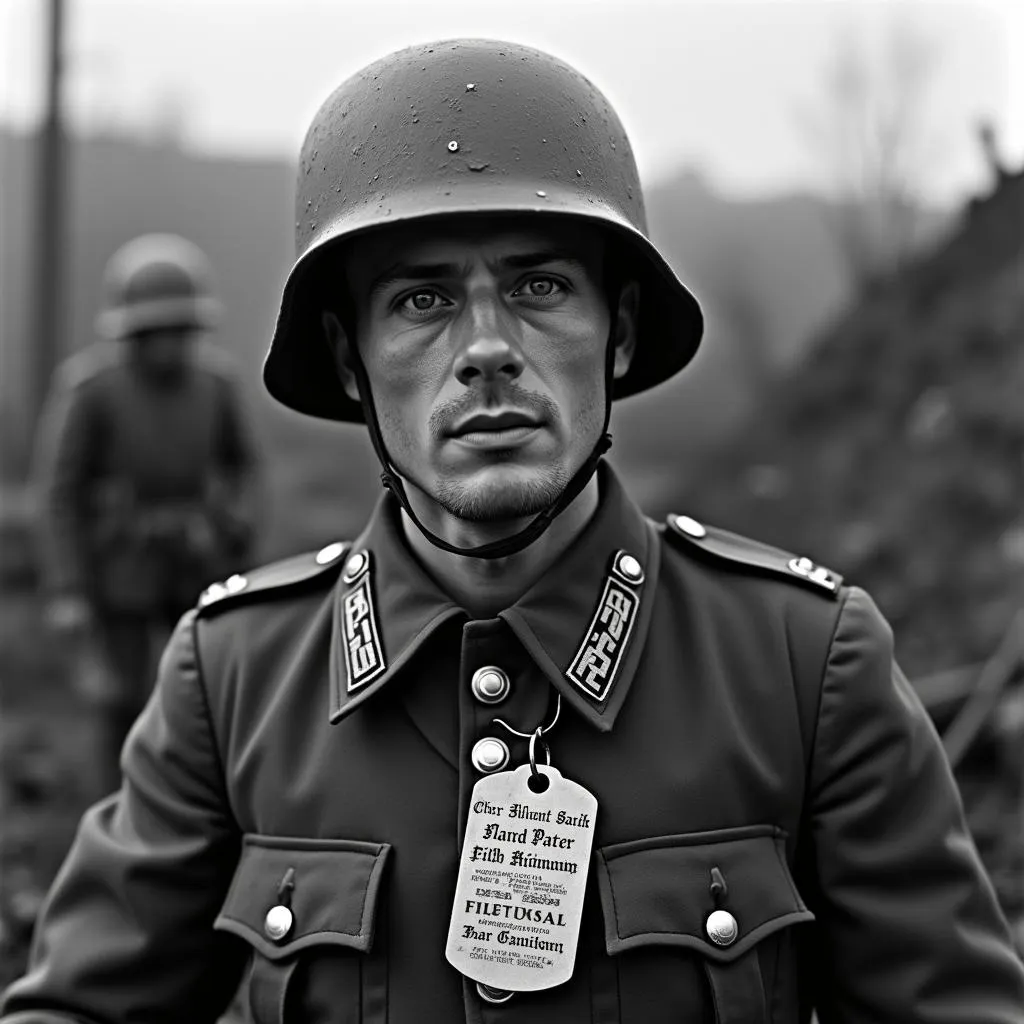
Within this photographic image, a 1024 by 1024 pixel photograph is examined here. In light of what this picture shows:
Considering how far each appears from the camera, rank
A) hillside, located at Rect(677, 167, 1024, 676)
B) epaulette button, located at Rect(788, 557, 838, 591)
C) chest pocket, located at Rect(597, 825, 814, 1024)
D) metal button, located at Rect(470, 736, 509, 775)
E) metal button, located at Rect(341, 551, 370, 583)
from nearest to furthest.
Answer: chest pocket, located at Rect(597, 825, 814, 1024), metal button, located at Rect(470, 736, 509, 775), epaulette button, located at Rect(788, 557, 838, 591), metal button, located at Rect(341, 551, 370, 583), hillside, located at Rect(677, 167, 1024, 676)

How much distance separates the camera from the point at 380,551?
7.27 ft

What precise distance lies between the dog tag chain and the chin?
1.02 feet

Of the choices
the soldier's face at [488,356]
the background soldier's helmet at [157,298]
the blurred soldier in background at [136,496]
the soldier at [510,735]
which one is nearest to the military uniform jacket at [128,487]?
the blurred soldier in background at [136,496]

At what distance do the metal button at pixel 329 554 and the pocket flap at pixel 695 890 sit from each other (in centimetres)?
69

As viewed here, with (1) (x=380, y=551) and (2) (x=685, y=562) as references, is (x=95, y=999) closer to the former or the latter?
(1) (x=380, y=551)

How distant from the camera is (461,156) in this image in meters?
2.02

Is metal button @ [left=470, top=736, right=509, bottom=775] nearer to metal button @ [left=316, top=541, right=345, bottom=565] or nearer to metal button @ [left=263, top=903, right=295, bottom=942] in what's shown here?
metal button @ [left=263, top=903, right=295, bottom=942]

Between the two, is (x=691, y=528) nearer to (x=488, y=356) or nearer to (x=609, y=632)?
(x=609, y=632)

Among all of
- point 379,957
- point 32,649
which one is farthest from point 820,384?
point 379,957

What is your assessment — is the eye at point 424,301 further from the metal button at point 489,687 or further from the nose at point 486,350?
the metal button at point 489,687

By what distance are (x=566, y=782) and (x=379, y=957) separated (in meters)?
0.34

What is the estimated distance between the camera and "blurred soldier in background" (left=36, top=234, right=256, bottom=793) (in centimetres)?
573

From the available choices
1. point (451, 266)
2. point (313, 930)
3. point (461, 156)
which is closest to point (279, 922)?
point (313, 930)

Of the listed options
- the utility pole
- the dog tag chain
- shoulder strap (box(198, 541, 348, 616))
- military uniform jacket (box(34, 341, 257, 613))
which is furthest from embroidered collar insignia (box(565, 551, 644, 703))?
the utility pole
